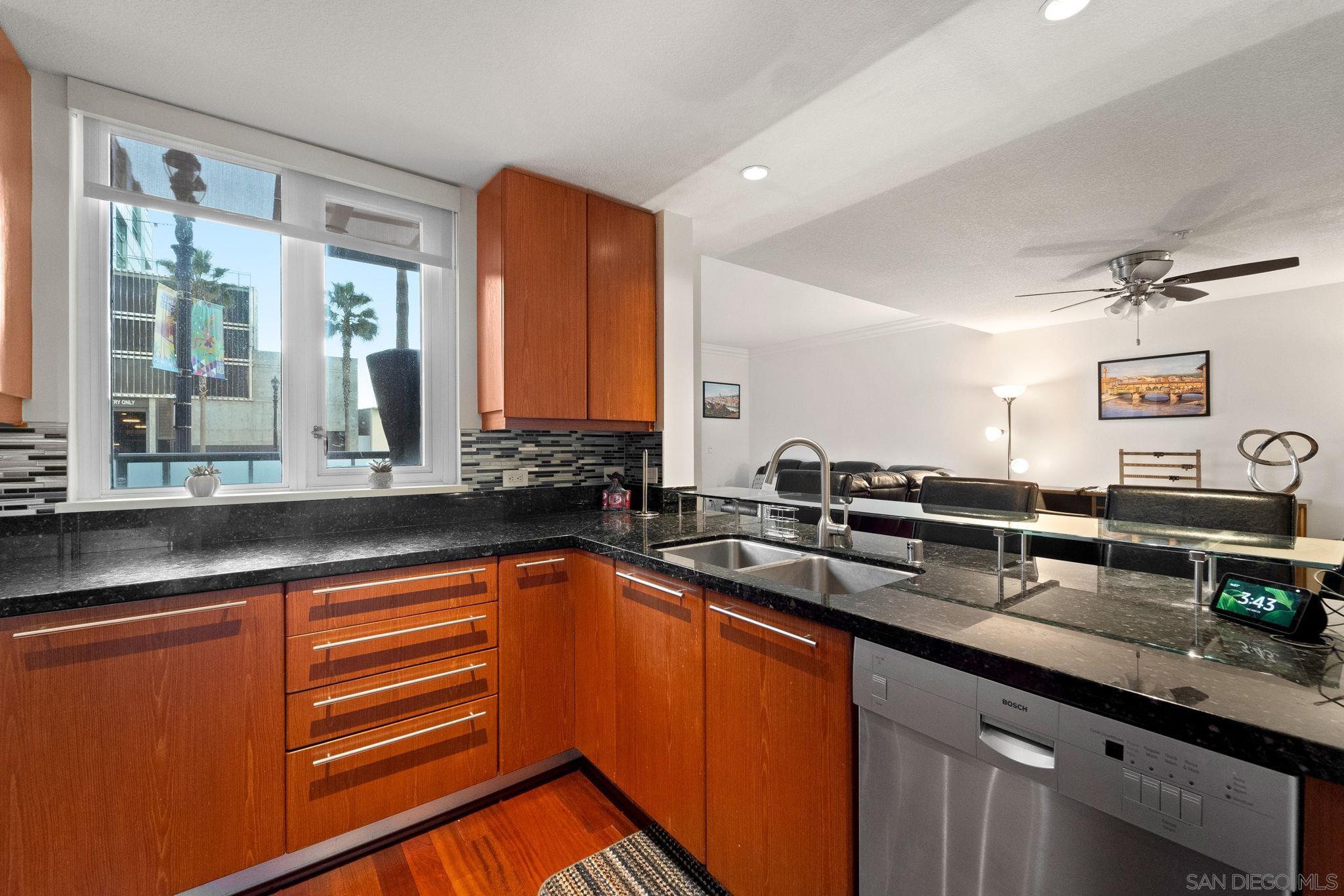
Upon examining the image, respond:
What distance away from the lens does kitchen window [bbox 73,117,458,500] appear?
1.78m

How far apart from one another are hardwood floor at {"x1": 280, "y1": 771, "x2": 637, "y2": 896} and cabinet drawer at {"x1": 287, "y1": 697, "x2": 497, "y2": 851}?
134 millimetres

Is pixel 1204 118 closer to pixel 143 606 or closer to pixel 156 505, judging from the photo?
pixel 143 606

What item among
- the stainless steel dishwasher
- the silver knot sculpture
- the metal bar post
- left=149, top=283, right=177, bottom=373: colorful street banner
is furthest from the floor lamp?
left=149, top=283, right=177, bottom=373: colorful street banner

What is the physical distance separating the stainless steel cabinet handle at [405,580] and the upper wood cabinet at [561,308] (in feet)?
2.24

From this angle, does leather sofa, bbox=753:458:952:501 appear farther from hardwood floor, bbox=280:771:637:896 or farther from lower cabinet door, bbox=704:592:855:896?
hardwood floor, bbox=280:771:637:896

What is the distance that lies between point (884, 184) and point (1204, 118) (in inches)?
41.7

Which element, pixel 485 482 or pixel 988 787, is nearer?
pixel 988 787

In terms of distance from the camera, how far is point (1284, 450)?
436 cm

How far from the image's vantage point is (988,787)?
2.92 ft

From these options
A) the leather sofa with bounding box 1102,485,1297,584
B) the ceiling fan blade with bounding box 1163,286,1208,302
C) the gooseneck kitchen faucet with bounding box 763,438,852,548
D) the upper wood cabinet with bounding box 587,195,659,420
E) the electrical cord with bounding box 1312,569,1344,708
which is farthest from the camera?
the ceiling fan blade with bounding box 1163,286,1208,302

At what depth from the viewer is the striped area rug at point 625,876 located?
4.93 feet

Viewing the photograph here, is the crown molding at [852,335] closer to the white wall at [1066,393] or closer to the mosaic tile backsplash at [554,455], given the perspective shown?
the white wall at [1066,393]

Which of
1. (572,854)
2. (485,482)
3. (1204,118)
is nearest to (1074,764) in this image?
(572,854)

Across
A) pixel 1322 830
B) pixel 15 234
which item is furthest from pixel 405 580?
pixel 1322 830
